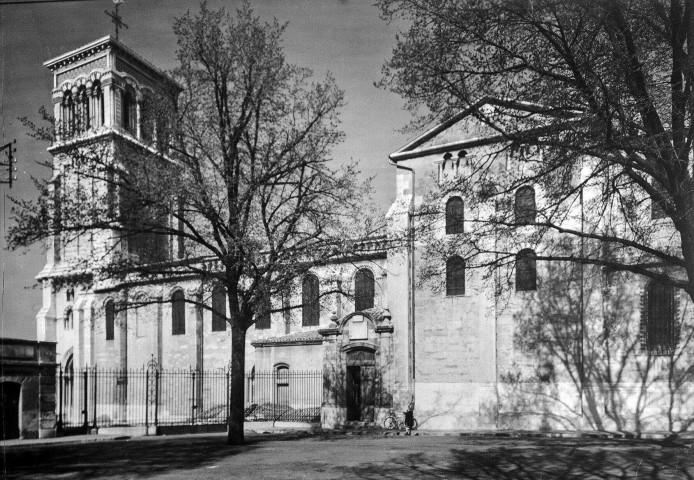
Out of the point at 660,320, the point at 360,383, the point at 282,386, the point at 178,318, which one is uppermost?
the point at 660,320

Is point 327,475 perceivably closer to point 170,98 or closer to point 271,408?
point 170,98

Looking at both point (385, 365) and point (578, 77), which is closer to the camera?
point (578, 77)

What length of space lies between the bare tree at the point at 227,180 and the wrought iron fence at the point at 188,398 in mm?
7802

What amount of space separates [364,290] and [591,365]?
1177 cm

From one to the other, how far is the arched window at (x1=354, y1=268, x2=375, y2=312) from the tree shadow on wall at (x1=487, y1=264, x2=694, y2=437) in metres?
7.97

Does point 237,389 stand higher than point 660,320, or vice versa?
point 660,320

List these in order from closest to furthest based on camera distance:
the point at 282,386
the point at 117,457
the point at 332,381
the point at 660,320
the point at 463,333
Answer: the point at 117,457
the point at 660,320
the point at 463,333
the point at 332,381
the point at 282,386

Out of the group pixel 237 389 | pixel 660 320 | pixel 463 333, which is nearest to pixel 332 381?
pixel 463 333

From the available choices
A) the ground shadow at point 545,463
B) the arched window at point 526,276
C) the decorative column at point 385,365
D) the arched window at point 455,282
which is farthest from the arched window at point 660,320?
the decorative column at point 385,365

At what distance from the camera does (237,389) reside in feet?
64.7

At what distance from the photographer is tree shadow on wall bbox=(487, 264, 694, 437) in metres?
20.5

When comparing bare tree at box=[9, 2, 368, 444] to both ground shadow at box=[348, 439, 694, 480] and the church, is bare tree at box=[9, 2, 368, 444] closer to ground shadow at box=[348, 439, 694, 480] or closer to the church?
the church

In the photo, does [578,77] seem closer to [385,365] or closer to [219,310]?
[385,365]

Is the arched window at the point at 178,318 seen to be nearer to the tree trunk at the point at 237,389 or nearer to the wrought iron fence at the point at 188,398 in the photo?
the wrought iron fence at the point at 188,398
